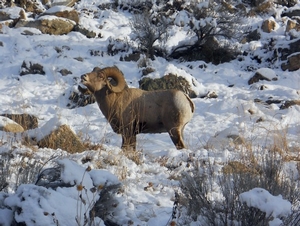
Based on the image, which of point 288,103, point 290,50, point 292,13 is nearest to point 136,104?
point 288,103

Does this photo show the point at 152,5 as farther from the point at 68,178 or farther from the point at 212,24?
the point at 68,178

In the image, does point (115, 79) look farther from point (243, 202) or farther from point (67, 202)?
point (243, 202)

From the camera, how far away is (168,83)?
1384 cm

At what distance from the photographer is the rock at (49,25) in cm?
1950

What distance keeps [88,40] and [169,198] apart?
596 inches

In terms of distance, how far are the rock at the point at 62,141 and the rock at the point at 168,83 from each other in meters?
6.96

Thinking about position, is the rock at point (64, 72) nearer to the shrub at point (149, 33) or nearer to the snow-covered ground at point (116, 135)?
the snow-covered ground at point (116, 135)

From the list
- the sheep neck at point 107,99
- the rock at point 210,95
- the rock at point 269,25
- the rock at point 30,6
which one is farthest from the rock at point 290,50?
the sheep neck at point 107,99

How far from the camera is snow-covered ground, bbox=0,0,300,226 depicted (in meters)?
3.05

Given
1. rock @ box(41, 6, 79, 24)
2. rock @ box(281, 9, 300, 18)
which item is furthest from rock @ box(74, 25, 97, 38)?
rock @ box(281, 9, 300, 18)

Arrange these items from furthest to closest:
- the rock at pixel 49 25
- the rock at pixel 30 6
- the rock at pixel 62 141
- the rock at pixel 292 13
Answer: the rock at pixel 292 13 → the rock at pixel 30 6 → the rock at pixel 49 25 → the rock at pixel 62 141

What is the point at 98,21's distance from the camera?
21.8m

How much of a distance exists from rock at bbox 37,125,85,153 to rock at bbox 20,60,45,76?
875cm

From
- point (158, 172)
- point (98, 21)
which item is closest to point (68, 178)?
point (158, 172)
